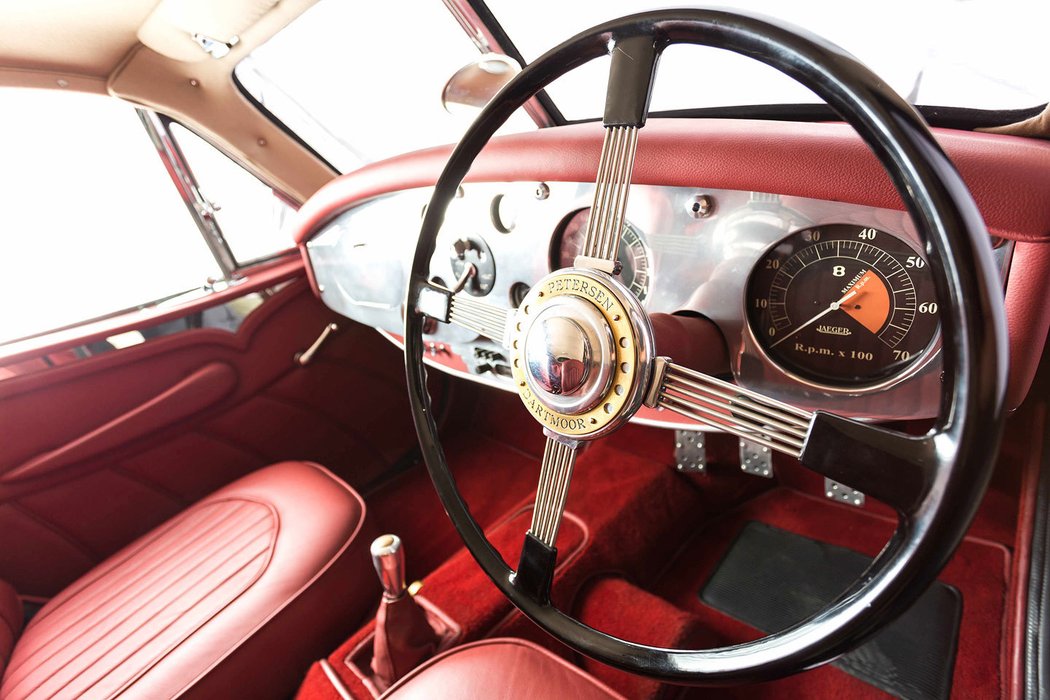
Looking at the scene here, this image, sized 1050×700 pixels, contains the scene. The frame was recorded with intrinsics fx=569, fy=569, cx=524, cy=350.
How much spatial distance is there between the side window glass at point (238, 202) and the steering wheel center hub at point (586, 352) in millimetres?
1249

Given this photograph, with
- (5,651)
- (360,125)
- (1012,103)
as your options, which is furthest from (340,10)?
(5,651)

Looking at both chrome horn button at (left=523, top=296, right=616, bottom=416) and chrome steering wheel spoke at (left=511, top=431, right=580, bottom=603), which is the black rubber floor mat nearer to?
chrome steering wheel spoke at (left=511, top=431, right=580, bottom=603)

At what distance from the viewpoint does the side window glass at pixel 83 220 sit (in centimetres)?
151

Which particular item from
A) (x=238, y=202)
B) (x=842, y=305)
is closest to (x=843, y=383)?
(x=842, y=305)

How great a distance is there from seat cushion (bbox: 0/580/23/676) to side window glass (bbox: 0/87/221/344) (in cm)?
61

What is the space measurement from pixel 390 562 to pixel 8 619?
3.15 feet

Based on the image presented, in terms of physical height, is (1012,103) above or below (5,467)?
above

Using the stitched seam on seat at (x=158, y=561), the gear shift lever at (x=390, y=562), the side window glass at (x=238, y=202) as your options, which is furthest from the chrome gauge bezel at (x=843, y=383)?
the side window glass at (x=238, y=202)

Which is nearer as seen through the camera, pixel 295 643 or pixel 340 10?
pixel 295 643

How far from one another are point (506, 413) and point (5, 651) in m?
1.44

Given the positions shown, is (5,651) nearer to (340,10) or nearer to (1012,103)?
(340,10)

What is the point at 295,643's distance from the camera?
1.07 metres

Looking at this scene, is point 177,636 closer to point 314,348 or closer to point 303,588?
point 303,588

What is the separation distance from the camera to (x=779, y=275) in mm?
837
